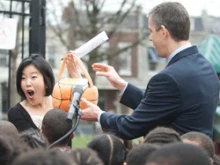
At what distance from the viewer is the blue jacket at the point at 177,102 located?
3850 mm

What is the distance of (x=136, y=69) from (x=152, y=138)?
39265 mm

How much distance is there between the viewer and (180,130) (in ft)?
13.0

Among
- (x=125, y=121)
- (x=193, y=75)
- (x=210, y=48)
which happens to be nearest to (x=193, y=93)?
(x=193, y=75)

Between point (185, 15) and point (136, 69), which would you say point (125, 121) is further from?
point (136, 69)

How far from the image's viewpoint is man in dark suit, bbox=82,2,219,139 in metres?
3.86

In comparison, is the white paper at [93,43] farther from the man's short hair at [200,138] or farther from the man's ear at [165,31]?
the man's short hair at [200,138]

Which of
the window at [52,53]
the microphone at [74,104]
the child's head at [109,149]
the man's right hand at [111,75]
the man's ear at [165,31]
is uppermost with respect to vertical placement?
the man's ear at [165,31]

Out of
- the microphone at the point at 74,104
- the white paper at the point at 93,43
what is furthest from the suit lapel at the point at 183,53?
the white paper at the point at 93,43

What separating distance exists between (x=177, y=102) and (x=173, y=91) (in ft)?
0.24

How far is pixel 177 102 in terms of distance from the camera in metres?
3.84

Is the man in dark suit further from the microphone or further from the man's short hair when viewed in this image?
the microphone

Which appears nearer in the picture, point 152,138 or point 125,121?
point 152,138

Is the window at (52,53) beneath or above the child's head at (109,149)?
beneath

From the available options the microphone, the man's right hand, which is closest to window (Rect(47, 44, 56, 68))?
the man's right hand
